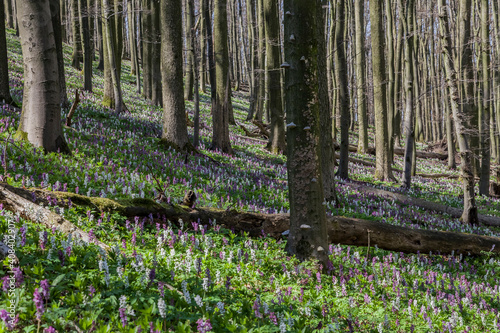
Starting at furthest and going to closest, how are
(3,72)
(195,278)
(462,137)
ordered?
(3,72) → (462,137) → (195,278)

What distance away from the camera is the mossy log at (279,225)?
4983 mm

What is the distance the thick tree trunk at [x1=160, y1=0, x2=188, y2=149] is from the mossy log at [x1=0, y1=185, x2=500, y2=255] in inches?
259

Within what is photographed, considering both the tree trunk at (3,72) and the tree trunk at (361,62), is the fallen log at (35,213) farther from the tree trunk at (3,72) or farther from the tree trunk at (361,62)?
the tree trunk at (361,62)

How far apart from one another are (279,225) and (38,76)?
19.6 ft

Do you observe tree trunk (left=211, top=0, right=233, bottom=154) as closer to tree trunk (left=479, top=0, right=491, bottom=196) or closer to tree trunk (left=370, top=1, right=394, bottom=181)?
tree trunk (left=370, top=1, right=394, bottom=181)

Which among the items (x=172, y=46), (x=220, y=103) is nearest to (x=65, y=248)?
(x=172, y=46)

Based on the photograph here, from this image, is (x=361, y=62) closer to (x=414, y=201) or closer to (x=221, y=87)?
(x=221, y=87)

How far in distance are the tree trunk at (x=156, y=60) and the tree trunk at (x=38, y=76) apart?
13.7 metres

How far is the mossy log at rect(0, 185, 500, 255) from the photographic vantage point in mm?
4983

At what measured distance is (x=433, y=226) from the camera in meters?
9.31

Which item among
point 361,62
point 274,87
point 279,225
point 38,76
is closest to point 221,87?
point 274,87

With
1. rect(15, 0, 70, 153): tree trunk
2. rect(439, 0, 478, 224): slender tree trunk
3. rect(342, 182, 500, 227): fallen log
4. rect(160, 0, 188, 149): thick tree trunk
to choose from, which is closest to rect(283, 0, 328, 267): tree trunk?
rect(15, 0, 70, 153): tree trunk

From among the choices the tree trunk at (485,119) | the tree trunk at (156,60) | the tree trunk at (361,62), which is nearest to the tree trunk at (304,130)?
the tree trunk at (485,119)

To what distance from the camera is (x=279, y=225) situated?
5996 mm
